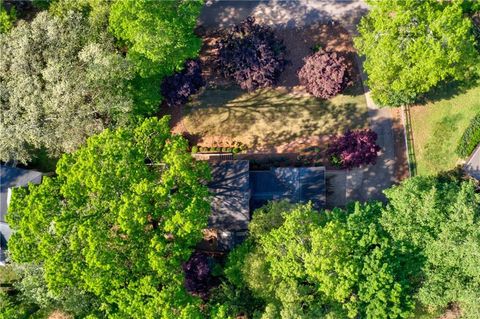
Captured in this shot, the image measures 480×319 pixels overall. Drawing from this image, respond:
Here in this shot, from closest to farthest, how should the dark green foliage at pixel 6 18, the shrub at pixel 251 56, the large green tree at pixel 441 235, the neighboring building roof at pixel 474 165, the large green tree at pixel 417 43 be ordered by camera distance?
the large green tree at pixel 441 235
the large green tree at pixel 417 43
the shrub at pixel 251 56
the dark green foliage at pixel 6 18
the neighboring building roof at pixel 474 165

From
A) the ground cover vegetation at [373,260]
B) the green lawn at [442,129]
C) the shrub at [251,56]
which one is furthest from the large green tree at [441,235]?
the shrub at [251,56]

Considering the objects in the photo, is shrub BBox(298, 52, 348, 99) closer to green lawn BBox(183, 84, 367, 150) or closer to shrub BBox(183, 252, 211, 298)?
green lawn BBox(183, 84, 367, 150)

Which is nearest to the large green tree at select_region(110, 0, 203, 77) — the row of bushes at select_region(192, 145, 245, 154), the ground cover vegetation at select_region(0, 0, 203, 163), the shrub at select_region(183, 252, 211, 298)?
the ground cover vegetation at select_region(0, 0, 203, 163)

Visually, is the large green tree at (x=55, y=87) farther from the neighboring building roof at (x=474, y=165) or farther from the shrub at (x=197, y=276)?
the neighboring building roof at (x=474, y=165)

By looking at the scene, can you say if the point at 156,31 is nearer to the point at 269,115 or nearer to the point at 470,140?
the point at 269,115

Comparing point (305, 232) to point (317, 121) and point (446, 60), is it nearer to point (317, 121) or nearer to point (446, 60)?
point (317, 121)

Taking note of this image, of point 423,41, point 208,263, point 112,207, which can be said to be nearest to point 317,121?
point 423,41
